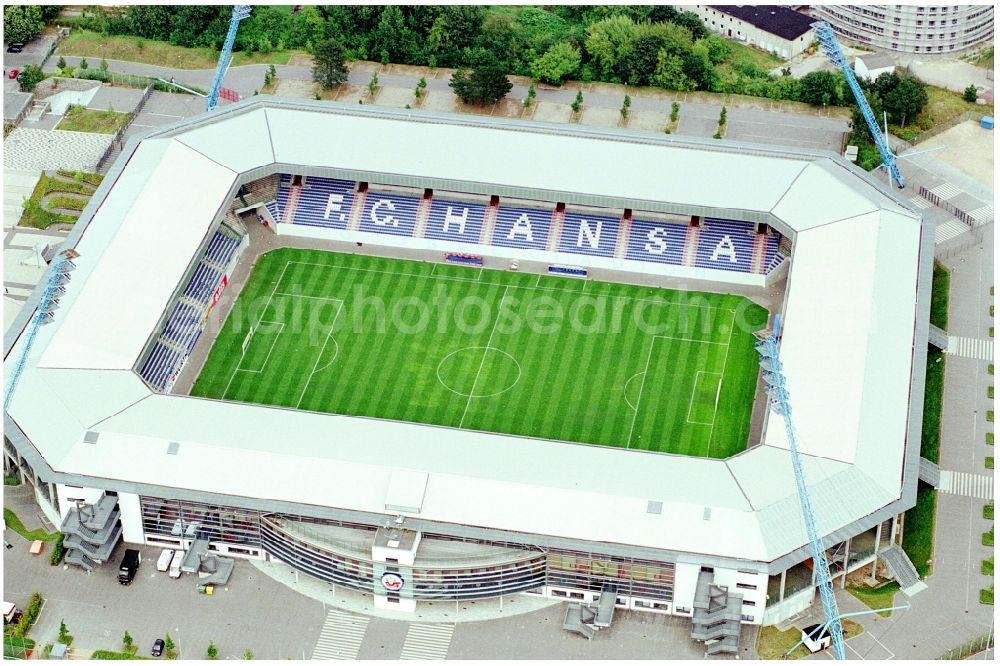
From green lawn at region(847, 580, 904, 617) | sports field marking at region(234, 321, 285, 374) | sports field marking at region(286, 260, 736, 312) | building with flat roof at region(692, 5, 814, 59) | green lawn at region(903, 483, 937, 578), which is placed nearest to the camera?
green lawn at region(847, 580, 904, 617)

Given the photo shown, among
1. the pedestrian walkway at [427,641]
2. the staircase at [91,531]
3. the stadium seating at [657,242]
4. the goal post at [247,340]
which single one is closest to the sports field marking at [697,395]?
the stadium seating at [657,242]

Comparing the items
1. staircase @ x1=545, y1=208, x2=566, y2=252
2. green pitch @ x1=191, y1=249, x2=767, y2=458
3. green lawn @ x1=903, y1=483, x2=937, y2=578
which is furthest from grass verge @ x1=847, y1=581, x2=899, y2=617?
staircase @ x1=545, y1=208, x2=566, y2=252

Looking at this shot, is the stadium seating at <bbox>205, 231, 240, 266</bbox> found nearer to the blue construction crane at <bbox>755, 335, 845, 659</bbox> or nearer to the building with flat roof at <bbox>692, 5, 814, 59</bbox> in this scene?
the blue construction crane at <bbox>755, 335, 845, 659</bbox>

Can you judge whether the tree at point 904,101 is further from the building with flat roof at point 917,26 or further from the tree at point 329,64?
the tree at point 329,64

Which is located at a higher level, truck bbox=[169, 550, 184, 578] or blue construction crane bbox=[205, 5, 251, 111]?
blue construction crane bbox=[205, 5, 251, 111]

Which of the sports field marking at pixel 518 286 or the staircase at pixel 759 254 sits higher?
the staircase at pixel 759 254

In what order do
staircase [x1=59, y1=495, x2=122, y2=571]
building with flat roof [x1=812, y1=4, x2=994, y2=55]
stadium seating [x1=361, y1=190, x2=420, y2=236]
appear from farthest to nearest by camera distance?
building with flat roof [x1=812, y1=4, x2=994, y2=55] < stadium seating [x1=361, y1=190, x2=420, y2=236] < staircase [x1=59, y1=495, x2=122, y2=571]
